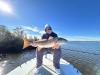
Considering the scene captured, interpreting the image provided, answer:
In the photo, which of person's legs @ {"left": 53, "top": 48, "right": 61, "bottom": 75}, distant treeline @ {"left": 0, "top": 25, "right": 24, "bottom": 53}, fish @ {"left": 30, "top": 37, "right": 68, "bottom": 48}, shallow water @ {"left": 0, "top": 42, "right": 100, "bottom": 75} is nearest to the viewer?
fish @ {"left": 30, "top": 37, "right": 68, "bottom": 48}

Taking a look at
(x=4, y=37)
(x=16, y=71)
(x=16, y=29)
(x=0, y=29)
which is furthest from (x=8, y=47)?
(x=16, y=71)

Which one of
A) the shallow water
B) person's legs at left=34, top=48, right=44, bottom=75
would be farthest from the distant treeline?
person's legs at left=34, top=48, right=44, bottom=75

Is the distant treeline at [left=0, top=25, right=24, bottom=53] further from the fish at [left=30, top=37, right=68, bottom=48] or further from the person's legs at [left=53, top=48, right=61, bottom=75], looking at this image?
the fish at [left=30, top=37, right=68, bottom=48]

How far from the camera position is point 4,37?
29.9 meters

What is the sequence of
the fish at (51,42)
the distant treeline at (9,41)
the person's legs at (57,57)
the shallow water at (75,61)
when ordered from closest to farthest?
the fish at (51,42) < the person's legs at (57,57) < the shallow water at (75,61) < the distant treeline at (9,41)

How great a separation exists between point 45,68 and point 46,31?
1.46 m

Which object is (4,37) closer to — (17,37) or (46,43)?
(17,37)

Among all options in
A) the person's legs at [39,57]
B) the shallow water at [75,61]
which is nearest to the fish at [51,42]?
the person's legs at [39,57]

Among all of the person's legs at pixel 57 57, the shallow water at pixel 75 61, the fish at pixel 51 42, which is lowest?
the shallow water at pixel 75 61

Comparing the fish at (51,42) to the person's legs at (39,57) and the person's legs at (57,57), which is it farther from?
the person's legs at (57,57)

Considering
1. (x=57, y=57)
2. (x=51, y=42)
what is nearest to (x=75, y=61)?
(x=57, y=57)

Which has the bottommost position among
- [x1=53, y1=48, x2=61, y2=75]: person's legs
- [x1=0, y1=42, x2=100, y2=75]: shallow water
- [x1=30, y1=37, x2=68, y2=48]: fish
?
[x1=0, y1=42, x2=100, y2=75]: shallow water

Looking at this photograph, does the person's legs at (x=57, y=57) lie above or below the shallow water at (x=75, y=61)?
above

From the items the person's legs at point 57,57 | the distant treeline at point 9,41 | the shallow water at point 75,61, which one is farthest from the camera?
the distant treeline at point 9,41
